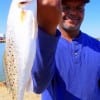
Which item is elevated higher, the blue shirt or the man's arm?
the man's arm

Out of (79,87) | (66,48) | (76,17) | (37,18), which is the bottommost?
(79,87)

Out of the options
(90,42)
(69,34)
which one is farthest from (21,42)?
(90,42)

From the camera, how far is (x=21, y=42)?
2.69 m

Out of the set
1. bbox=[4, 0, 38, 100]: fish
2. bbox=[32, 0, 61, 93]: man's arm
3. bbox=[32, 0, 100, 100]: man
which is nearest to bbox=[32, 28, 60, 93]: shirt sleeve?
bbox=[32, 0, 61, 93]: man's arm

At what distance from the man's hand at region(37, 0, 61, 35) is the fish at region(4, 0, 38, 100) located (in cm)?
9

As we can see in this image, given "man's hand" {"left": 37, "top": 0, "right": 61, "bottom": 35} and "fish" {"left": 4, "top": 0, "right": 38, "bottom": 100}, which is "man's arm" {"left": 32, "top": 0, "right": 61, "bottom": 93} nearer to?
"man's hand" {"left": 37, "top": 0, "right": 61, "bottom": 35}

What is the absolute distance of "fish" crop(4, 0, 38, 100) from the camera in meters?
2.68

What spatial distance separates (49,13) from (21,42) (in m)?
0.29

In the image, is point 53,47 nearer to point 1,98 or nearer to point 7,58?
point 7,58

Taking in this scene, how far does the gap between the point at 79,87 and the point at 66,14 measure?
29.9 inches

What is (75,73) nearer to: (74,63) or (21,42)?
(74,63)

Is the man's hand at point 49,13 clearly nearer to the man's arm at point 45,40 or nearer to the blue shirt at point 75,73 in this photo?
the man's arm at point 45,40

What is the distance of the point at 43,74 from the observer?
3.24 meters

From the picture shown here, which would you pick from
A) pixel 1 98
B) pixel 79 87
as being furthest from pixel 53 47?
pixel 1 98
